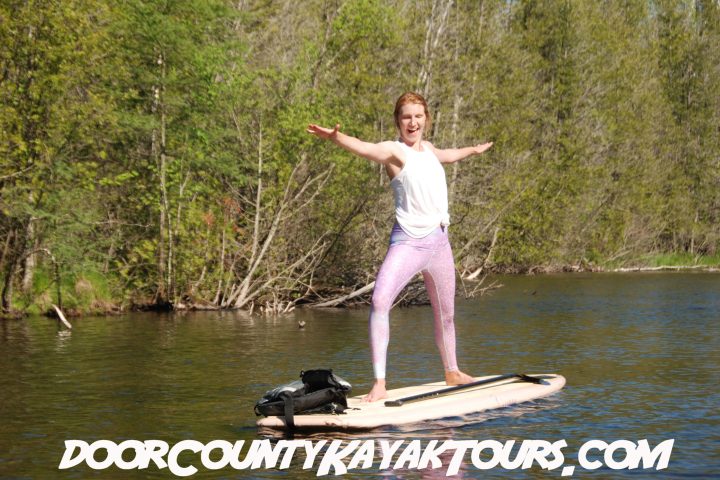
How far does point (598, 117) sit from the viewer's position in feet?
188

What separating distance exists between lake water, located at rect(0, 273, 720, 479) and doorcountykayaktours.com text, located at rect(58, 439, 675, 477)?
128 millimetres

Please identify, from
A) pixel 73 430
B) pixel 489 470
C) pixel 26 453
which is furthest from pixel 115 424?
pixel 489 470

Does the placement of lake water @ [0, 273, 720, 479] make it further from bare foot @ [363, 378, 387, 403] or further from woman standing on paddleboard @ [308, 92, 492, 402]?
woman standing on paddleboard @ [308, 92, 492, 402]

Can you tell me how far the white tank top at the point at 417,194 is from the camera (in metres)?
11.6

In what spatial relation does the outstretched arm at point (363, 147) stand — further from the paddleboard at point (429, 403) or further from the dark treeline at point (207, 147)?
the dark treeline at point (207, 147)

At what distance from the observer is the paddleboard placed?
1085 centimetres

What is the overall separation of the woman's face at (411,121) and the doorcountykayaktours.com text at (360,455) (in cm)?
313

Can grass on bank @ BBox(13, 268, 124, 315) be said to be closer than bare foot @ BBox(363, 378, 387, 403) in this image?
No

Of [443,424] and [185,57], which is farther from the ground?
[185,57]

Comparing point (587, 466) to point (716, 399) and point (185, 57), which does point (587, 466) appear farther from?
point (185, 57)

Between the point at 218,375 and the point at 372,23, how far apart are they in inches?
626

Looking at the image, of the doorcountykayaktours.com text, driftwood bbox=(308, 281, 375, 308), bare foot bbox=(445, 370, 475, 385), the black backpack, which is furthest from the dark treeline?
the doorcountykayaktours.com text

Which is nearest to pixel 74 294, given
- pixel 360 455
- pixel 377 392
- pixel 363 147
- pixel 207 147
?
pixel 207 147

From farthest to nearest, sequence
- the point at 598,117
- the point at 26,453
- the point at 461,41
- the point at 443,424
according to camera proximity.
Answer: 1. the point at 598,117
2. the point at 461,41
3. the point at 443,424
4. the point at 26,453
